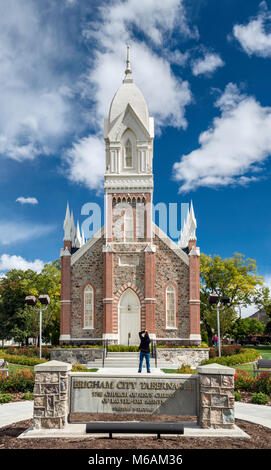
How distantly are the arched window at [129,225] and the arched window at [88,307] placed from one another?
4.70 meters

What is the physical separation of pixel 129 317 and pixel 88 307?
10.5ft

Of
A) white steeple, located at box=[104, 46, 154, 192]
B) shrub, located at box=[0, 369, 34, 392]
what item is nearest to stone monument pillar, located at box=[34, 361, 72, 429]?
shrub, located at box=[0, 369, 34, 392]

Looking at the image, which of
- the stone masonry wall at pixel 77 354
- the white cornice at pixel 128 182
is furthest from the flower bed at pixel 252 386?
the white cornice at pixel 128 182

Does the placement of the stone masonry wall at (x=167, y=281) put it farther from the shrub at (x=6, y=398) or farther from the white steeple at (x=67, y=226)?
the shrub at (x=6, y=398)

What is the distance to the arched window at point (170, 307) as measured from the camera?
3131 centimetres

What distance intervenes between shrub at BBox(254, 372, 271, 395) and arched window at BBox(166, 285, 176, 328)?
16.6 metres

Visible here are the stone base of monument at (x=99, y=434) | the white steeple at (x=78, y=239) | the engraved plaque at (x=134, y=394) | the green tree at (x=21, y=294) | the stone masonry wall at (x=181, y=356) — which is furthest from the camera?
the green tree at (x=21, y=294)

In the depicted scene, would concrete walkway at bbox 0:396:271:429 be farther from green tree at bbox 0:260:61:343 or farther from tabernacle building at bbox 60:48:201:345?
green tree at bbox 0:260:61:343

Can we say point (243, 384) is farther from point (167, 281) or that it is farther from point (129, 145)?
point (129, 145)

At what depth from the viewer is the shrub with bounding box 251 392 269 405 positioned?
13.0 meters

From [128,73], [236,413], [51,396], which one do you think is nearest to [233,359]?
[236,413]

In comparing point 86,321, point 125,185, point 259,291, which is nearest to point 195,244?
point 125,185

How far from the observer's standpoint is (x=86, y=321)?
31594mm

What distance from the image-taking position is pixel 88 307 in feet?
104
